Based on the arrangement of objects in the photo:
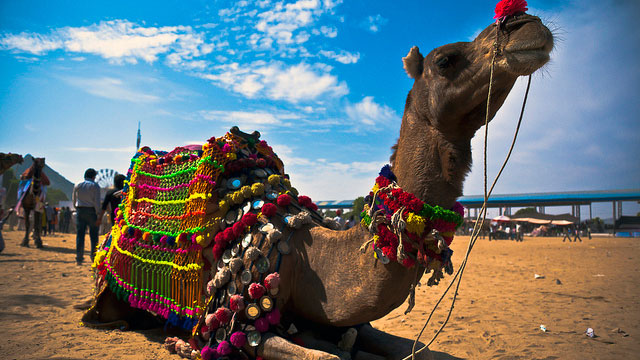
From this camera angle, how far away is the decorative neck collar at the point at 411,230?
2.14 m

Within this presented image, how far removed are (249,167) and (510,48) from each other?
240cm

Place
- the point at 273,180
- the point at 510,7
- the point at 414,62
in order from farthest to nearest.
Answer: the point at 273,180, the point at 414,62, the point at 510,7

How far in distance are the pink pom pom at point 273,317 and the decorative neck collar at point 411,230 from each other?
877 millimetres

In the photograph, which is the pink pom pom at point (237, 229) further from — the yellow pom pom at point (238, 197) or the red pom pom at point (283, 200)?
the red pom pom at point (283, 200)

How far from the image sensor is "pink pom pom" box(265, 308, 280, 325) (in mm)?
2623

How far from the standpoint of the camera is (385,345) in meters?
2.89

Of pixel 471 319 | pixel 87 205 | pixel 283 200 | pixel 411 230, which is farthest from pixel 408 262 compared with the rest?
pixel 87 205

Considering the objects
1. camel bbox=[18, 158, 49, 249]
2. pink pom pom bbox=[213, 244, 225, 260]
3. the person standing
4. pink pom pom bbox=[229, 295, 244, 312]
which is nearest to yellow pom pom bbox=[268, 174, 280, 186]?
pink pom pom bbox=[213, 244, 225, 260]

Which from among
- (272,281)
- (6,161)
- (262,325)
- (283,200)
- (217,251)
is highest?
(6,161)

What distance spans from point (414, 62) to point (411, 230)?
108 centimetres

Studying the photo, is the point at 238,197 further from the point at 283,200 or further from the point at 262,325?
the point at 262,325

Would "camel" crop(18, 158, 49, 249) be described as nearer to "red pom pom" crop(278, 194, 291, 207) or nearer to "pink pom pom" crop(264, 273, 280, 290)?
"red pom pom" crop(278, 194, 291, 207)

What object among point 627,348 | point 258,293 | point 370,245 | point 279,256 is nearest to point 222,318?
point 258,293

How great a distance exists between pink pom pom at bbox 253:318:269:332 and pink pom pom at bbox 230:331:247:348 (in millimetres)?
108
